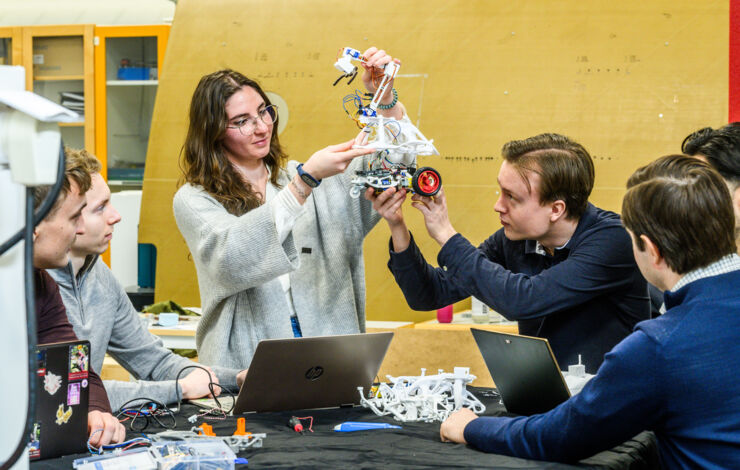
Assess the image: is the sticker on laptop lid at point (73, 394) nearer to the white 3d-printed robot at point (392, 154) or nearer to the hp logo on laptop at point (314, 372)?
the hp logo on laptop at point (314, 372)

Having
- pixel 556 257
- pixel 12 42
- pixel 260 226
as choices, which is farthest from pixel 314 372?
pixel 12 42

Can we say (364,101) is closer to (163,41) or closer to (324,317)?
(324,317)

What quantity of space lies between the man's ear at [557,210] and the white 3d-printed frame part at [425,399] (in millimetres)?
425

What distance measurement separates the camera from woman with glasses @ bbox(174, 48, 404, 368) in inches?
69.4

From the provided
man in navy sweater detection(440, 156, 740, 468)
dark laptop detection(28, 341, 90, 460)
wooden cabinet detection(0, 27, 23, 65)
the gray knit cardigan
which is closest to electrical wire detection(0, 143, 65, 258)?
dark laptop detection(28, 341, 90, 460)

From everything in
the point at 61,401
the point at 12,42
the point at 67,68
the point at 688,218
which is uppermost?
the point at 12,42

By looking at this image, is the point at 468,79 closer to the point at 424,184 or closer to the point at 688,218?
the point at 424,184

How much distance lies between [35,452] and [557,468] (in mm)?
824

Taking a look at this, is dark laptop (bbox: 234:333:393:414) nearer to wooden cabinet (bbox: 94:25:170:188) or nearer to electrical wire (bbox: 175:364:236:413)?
electrical wire (bbox: 175:364:236:413)

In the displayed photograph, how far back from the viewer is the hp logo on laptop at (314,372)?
4.96ft

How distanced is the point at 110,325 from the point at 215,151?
1.70 feet

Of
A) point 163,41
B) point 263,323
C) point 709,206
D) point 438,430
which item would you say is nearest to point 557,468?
point 438,430

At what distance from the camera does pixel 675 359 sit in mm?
1135

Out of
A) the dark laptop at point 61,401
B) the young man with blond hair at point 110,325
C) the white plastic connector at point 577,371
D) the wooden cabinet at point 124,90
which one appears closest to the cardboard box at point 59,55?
the wooden cabinet at point 124,90
